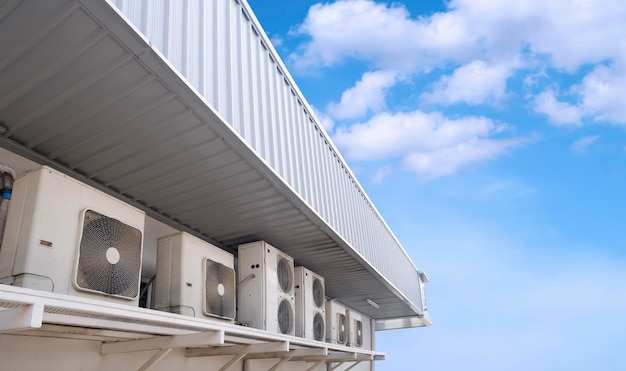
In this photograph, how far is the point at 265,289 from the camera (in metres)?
4.53

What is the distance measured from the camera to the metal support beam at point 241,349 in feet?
12.8

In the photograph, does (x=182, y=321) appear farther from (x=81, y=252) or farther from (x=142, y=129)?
(x=142, y=129)

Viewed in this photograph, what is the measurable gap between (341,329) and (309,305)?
1501 millimetres

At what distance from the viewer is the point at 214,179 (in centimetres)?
377

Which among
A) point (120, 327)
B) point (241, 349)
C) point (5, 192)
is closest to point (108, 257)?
point (120, 327)

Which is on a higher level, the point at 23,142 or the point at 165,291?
the point at 23,142

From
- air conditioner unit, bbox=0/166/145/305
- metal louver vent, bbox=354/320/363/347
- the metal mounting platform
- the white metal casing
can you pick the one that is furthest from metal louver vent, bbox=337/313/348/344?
air conditioner unit, bbox=0/166/145/305

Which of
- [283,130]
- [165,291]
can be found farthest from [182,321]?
[283,130]

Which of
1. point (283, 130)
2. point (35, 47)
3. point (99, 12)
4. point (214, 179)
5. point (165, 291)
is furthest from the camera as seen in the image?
point (283, 130)

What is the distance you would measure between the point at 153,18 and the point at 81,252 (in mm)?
1286

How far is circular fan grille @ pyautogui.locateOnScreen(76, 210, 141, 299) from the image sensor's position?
105 inches

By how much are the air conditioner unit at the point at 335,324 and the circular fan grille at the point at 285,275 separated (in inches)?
66.3

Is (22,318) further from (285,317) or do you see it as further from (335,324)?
(335,324)

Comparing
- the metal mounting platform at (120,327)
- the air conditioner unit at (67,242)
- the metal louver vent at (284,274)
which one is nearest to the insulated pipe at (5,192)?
the air conditioner unit at (67,242)
